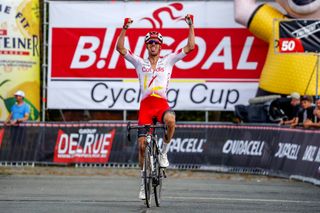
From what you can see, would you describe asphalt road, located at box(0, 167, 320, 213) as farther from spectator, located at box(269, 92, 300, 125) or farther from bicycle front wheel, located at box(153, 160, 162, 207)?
spectator, located at box(269, 92, 300, 125)

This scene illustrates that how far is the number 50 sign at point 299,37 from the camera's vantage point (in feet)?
72.4

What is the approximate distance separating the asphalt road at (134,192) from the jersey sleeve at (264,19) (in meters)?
4.02

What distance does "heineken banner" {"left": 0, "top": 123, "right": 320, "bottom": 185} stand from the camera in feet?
74.0

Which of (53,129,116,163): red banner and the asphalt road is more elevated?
Answer: the asphalt road

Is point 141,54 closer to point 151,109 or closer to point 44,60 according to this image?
point 44,60

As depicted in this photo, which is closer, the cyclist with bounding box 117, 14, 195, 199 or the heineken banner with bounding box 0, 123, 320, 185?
the cyclist with bounding box 117, 14, 195, 199

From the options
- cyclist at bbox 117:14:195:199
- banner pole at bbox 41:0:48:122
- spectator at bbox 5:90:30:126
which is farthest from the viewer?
banner pole at bbox 41:0:48:122

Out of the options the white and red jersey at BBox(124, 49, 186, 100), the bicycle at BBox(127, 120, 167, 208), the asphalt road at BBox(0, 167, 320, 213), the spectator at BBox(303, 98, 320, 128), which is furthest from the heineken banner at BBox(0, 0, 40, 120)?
the bicycle at BBox(127, 120, 167, 208)

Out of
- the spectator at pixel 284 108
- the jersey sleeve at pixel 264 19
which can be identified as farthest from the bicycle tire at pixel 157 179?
the jersey sleeve at pixel 264 19

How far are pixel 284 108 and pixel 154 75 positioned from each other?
9879 mm

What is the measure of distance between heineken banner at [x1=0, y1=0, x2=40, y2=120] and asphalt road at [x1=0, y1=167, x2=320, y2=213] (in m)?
3.20

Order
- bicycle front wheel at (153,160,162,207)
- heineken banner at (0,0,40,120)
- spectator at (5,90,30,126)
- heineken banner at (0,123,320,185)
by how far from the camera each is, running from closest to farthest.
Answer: bicycle front wheel at (153,160,162,207) < heineken banner at (0,123,320,185) < spectator at (5,90,30,126) < heineken banner at (0,0,40,120)

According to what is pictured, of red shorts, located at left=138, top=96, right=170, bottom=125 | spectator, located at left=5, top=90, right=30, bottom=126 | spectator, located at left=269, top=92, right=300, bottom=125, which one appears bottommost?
spectator, located at left=5, top=90, right=30, bottom=126

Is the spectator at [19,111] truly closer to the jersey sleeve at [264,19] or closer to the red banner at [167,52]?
the red banner at [167,52]
